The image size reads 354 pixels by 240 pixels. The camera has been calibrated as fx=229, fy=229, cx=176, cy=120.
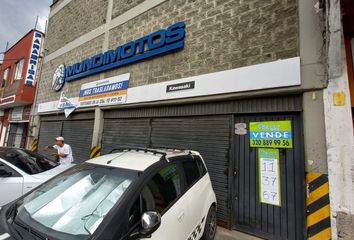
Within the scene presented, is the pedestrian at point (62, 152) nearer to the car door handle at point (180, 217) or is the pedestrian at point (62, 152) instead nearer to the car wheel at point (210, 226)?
the car wheel at point (210, 226)

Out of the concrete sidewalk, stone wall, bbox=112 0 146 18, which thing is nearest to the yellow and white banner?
stone wall, bbox=112 0 146 18

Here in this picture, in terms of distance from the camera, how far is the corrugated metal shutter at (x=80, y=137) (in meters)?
8.96

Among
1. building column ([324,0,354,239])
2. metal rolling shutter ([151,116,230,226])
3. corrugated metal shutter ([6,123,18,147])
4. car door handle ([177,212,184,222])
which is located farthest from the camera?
corrugated metal shutter ([6,123,18,147])

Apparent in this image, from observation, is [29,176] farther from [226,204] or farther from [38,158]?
[226,204]

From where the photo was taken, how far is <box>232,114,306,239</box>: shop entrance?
4.28 meters

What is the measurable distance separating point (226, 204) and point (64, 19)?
503 inches

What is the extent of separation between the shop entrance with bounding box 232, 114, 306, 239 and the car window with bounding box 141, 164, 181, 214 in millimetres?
2258

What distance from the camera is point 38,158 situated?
5.29 m

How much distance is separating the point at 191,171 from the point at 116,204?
5.72 ft

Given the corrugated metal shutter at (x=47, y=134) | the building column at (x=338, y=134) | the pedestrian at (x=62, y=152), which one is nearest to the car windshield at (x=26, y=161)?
the pedestrian at (x=62, y=152)

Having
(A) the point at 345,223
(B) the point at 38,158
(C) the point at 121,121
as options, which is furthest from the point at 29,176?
(A) the point at 345,223

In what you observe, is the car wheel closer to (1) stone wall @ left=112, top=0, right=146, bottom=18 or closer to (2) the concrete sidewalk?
(2) the concrete sidewalk

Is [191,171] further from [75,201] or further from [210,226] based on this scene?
[75,201]

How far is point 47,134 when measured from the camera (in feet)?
38.1
